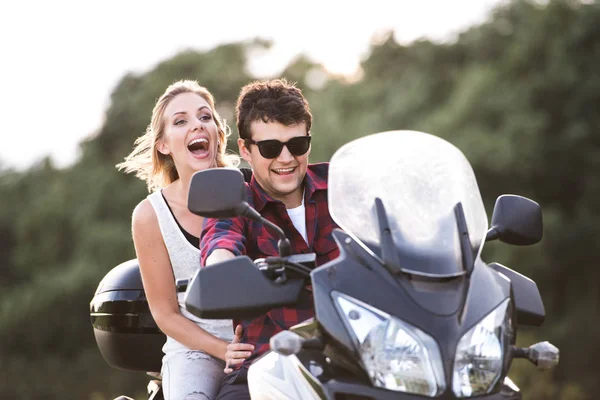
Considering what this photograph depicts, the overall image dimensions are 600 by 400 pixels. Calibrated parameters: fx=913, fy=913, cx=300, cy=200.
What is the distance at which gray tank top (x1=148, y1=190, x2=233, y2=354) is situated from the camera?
4.02 metres

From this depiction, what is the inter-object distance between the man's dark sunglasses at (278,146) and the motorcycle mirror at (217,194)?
622 millimetres

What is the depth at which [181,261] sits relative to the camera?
4141 millimetres

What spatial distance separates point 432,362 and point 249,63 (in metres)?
30.5

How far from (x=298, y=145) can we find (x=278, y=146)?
69 mm

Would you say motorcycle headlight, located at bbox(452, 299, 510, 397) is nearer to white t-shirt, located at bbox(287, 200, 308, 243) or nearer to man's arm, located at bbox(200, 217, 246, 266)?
man's arm, located at bbox(200, 217, 246, 266)

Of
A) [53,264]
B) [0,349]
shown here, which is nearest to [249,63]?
[53,264]

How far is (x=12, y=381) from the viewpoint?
2514 centimetres

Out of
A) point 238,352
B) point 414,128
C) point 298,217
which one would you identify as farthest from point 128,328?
point 414,128

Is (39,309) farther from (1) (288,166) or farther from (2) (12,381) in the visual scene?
(1) (288,166)

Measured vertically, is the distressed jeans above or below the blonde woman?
below

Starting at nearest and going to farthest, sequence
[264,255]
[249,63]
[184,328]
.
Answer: [264,255]
[184,328]
[249,63]

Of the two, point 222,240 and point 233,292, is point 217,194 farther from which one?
point 222,240

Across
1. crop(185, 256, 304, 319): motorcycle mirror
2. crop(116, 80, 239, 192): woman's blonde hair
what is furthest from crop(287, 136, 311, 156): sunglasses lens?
crop(116, 80, 239, 192): woman's blonde hair

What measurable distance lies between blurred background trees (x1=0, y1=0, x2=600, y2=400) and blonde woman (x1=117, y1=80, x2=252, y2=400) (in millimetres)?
10895
